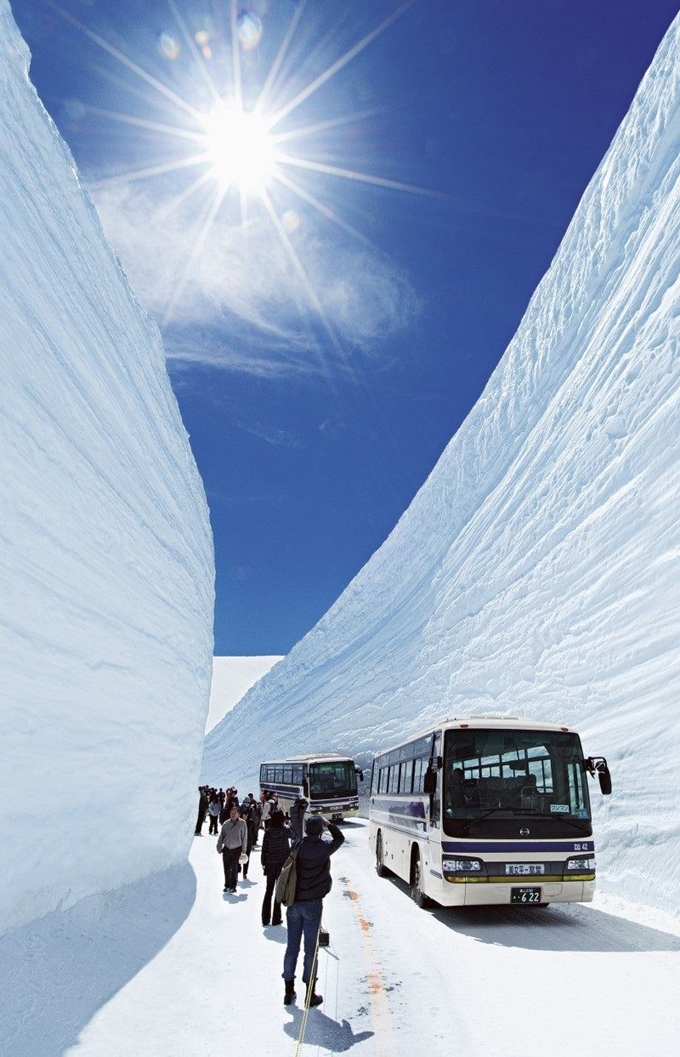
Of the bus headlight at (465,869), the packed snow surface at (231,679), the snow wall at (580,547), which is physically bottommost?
the bus headlight at (465,869)

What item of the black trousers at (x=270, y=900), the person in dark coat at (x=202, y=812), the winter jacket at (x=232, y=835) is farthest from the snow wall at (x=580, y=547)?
the person in dark coat at (x=202, y=812)

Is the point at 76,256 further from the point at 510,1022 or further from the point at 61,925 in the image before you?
the point at 510,1022

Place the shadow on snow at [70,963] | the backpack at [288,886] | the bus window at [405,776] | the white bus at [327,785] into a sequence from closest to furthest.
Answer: the shadow on snow at [70,963]
the backpack at [288,886]
the bus window at [405,776]
the white bus at [327,785]

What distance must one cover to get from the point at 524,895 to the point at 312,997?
154 inches

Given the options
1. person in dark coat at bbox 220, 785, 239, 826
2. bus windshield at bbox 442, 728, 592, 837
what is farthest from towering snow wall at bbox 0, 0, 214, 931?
bus windshield at bbox 442, 728, 592, 837

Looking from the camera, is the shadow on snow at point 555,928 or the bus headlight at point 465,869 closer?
the shadow on snow at point 555,928

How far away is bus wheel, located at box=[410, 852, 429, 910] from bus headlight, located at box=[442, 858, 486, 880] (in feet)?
5.02

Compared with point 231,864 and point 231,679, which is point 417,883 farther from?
point 231,679

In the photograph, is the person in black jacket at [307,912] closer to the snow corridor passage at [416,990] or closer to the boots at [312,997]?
the boots at [312,997]

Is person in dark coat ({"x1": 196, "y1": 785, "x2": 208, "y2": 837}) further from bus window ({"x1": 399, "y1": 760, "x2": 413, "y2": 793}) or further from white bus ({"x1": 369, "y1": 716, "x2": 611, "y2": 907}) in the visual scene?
white bus ({"x1": 369, "y1": 716, "x2": 611, "y2": 907})

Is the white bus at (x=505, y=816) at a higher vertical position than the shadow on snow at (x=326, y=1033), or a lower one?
higher

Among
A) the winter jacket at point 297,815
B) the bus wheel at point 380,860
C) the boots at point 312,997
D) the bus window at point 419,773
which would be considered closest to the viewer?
the boots at point 312,997

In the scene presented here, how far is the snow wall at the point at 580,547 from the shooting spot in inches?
548

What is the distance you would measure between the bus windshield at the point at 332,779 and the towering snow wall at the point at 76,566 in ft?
26.4
